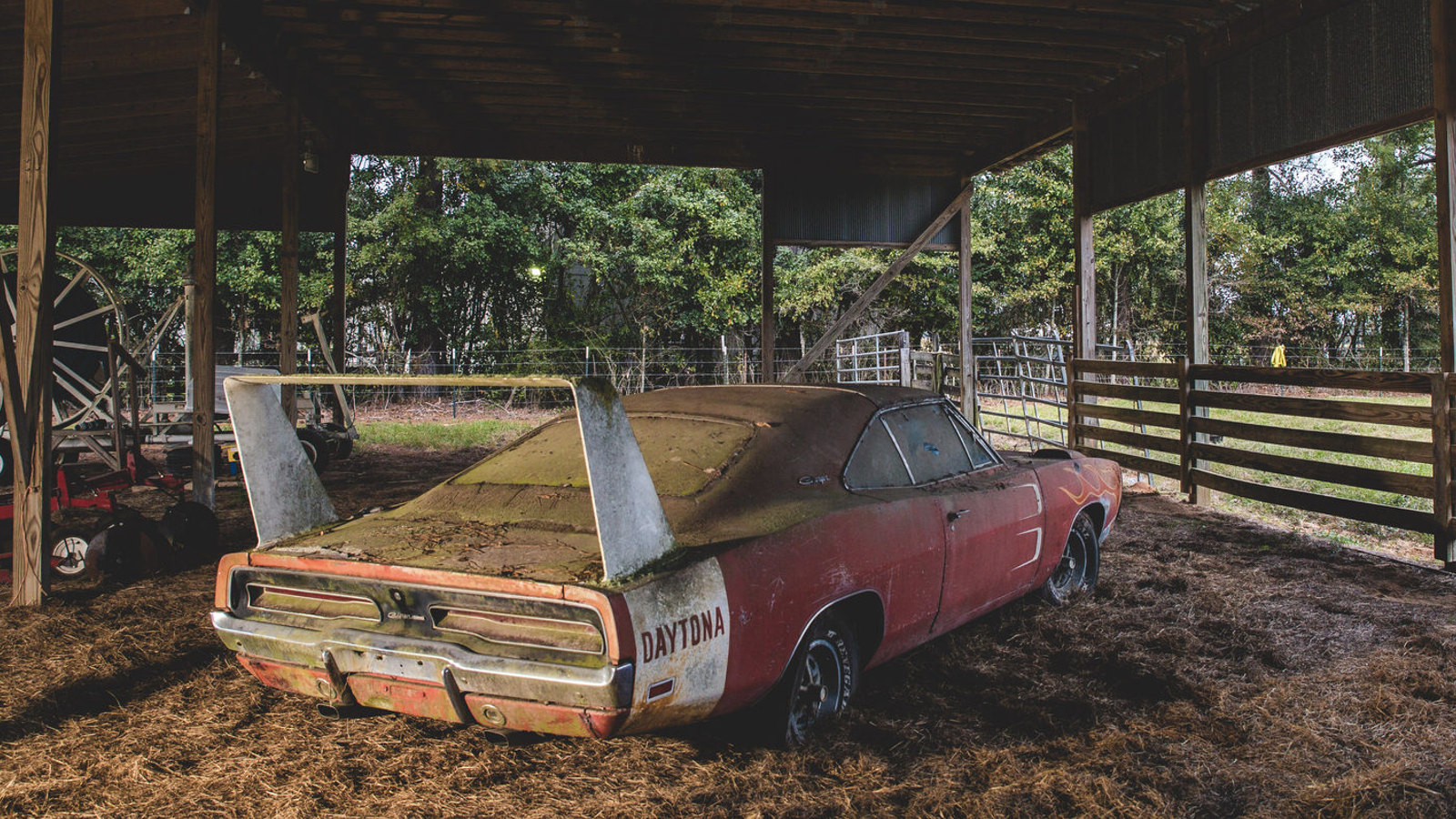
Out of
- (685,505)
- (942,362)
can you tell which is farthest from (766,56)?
(685,505)

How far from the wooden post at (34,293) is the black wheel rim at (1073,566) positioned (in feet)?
18.2

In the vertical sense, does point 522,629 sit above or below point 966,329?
below

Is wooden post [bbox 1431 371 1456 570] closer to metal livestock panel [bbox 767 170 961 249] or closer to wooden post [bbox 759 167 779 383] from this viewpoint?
wooden post [bbox 759 167 779 383]

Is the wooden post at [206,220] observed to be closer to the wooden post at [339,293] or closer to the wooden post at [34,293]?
the wooden post at [34,293]

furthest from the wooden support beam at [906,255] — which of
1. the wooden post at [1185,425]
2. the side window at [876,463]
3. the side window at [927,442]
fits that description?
the side window at [876,463]

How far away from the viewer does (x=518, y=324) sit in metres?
24.4

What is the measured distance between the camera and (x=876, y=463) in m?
3.79

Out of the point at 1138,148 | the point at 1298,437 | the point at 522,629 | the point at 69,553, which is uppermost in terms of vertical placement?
the point at 1138,148

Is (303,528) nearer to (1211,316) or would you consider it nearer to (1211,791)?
(1211,791)

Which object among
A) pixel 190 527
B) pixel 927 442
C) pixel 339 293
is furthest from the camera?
pixel 339 293

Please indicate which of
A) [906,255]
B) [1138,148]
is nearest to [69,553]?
[1138,148]

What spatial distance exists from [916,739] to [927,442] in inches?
55.1

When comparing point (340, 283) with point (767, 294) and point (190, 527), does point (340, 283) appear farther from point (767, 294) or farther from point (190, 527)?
point (190, 527)

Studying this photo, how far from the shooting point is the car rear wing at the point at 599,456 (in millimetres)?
2512
